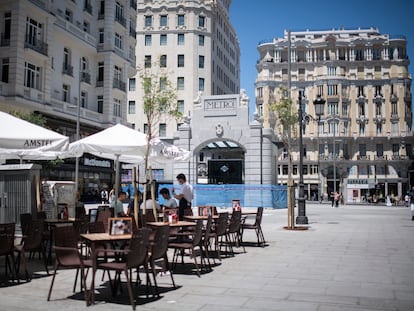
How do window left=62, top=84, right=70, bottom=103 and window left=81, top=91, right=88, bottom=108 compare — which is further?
window left=81, top=91, right=88, bottom=108

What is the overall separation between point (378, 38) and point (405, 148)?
19.7 m

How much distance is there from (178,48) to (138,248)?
2456 inches

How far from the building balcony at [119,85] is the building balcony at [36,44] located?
10.3 meters

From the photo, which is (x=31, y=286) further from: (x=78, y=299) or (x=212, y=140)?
(x=212, y=140)

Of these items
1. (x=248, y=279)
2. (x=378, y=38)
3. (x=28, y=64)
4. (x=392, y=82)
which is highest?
(x=378, y=38)

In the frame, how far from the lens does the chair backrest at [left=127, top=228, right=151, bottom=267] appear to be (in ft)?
22.2

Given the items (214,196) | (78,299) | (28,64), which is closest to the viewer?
(78,299)

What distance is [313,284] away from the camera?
26.9 ft

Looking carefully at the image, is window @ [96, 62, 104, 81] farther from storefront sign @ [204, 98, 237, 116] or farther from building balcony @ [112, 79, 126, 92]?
storefront sign @ [204, 98, 237, 116]

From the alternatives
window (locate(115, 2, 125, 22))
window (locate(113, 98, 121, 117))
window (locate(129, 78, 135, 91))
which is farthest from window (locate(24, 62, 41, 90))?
window (locate(129, 78, 135, 91))

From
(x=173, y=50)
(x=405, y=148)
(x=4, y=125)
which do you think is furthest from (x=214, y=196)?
(x=405, y=148)

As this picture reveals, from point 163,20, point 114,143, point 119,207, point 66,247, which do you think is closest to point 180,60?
point 163,20

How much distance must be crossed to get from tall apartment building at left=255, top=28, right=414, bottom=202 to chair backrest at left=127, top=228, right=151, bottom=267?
67576mm

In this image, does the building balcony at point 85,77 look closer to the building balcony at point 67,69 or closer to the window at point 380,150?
the building balcony at point 67,69
